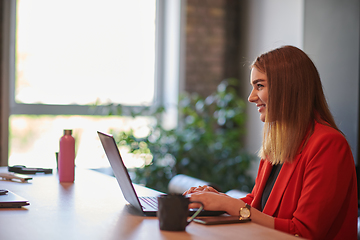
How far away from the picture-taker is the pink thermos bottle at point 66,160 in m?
1.80

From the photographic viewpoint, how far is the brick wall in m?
4.26

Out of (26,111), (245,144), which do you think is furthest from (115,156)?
(245,144)

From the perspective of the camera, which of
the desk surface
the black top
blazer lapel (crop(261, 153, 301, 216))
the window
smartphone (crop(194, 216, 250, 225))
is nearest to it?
the desk surface

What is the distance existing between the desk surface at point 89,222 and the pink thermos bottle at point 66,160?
244mm

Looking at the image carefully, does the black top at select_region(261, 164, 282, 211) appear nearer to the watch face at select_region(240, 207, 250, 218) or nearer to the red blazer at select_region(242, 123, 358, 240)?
the red blazer at select_region(242, 123, 358, 240)

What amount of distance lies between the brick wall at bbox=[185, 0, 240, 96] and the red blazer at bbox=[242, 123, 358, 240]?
2.89 metres

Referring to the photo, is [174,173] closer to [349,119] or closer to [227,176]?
[227,176]

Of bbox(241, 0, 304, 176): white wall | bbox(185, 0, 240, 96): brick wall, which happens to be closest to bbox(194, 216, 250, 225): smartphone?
bbox(241, 0, 304, 176): white wall

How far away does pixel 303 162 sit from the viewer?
1383 millimetres

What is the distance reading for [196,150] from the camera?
365 cm

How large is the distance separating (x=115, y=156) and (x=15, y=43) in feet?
9.60

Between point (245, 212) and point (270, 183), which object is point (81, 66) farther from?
point (245, 212)

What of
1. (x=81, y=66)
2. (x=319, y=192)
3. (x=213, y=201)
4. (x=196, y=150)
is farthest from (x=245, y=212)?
(x=81, y=66)

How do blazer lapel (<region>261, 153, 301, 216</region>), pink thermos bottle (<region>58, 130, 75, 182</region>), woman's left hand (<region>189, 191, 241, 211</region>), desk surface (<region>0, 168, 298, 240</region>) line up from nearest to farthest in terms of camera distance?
desk surface (<region>0, 168, 298, 240</region>), woman's left hand (<region>189, 191, 241, 211</region>), blazer lapel (<region>261, 153, 301, 216</region>), pink thermos bottle (<region>58, 130, 75, 182</region>)
